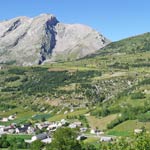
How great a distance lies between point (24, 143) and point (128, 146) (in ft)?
397

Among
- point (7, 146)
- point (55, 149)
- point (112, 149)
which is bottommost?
point (7, 146)

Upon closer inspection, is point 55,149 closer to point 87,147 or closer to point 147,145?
point 87,147

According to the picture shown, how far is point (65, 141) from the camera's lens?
128375 mm

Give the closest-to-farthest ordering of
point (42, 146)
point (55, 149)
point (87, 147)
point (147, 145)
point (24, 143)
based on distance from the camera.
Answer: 1. point (147, 145)
2. point (55, 149)
3. point (87, 147)
4. point (42, 146)
5. point (24, 143)

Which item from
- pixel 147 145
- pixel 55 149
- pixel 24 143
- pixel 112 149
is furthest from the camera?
pixel 24 143

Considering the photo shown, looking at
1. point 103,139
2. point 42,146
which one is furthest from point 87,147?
point 103,139

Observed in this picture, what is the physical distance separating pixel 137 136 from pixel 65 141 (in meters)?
58.3

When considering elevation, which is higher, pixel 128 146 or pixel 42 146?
pixel 128 146

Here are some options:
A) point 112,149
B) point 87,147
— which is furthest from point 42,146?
point 112,149

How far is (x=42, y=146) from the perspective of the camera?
16450 centimetres

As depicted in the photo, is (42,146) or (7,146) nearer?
(42,146)

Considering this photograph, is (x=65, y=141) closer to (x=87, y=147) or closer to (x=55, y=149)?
(x=55, y=149)

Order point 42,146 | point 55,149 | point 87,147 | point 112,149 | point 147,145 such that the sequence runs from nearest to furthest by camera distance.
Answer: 1. point 147,145
2. point 112,149
3. point 55,149
4. point 87,147
5. point 42,146

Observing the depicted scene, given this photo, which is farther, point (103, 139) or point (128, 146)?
point (103, 139)
